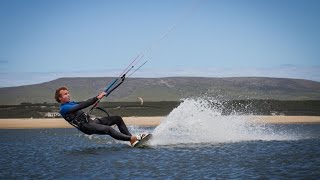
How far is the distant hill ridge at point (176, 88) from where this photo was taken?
496 ft

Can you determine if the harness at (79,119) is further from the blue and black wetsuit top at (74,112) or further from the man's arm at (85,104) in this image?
the man's arm at (85,104)

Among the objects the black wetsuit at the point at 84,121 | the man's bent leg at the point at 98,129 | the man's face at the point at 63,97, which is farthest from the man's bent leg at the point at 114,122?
the man's face at the point at 63,97

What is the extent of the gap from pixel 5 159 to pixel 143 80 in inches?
6342

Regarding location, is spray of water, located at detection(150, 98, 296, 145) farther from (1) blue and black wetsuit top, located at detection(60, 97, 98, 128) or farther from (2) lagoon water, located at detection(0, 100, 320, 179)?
(1) blue and black wetsuit top, located at detection(60, 97, 98, 128)

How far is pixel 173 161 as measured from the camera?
609 inches

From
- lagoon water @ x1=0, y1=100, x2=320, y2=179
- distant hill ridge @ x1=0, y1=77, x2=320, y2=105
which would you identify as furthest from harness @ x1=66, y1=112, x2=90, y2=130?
distant hill ridge @ x1=0, y1=77, x2=320, y2=105

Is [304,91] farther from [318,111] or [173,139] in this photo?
[173,139]

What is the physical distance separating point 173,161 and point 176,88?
509 ft

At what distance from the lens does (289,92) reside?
6447 inches

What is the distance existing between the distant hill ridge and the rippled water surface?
4939 inches

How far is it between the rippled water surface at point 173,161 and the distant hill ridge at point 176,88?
412 feet

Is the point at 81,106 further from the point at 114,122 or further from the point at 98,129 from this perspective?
the point at 114,122

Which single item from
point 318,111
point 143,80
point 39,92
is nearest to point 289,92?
point 143,80

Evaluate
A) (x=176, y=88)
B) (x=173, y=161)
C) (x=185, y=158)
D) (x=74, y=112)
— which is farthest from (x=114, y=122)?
(x=176, y=88)
